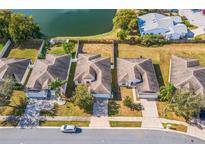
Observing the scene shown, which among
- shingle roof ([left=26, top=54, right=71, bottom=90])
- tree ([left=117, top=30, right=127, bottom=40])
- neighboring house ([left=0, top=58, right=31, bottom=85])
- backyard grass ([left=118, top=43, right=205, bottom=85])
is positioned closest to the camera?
shingle roof ([left=26, top=54, right=71, bottom=90])

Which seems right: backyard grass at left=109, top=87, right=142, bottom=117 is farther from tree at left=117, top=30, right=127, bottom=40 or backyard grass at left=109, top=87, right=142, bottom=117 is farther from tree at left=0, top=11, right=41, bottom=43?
tree at left=0, top=11, right=41, bottom=43

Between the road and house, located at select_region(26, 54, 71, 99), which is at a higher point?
house, located at select_region(26, 54, 71, 99)

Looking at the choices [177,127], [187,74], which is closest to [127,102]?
[177,127]

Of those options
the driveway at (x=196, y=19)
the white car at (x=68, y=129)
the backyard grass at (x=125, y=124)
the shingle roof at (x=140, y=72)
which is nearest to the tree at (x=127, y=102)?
the shingle roof at (x=140, y=72)

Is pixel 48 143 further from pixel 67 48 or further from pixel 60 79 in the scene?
pixel 67 48

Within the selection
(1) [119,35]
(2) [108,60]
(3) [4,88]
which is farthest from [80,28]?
(3) [4,88]

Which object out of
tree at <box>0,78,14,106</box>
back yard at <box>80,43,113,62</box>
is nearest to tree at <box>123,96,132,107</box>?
back yard at <box>80,43,113,62</box>
